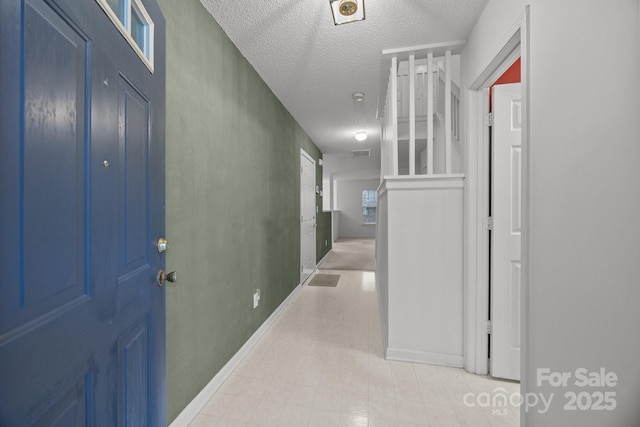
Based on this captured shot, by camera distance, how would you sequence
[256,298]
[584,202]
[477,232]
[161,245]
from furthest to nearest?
1. [256,298]
2. [477,232]
3. [161,245]
4. [584,202]

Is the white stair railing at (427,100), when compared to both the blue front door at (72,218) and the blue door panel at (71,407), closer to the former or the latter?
the blue front door at (72,218)

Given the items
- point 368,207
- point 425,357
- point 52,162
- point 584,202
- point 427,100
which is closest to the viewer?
point 52,162

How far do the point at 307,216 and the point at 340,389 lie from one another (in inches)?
119

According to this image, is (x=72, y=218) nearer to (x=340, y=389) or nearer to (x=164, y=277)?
(x=164, y=277)

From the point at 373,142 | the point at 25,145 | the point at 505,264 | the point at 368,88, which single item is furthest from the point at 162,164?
the point at 373,142

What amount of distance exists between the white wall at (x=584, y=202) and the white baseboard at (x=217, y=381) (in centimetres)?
167

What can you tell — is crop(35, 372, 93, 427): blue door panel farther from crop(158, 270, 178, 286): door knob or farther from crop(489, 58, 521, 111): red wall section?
crop(489, 58, 521, 111): red wall section

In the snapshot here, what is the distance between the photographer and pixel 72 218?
0.62 metres

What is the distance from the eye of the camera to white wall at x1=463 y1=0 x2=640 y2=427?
76cm

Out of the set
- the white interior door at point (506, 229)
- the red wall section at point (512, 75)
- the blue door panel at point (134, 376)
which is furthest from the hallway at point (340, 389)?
the red wall section at point (512, 75)

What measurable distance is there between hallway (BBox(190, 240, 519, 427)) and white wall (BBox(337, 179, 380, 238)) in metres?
8.84

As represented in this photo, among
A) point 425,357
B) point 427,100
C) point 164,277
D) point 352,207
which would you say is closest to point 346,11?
point 427,100

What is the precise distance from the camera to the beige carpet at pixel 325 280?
433cm

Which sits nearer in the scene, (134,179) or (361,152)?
(134,179)
